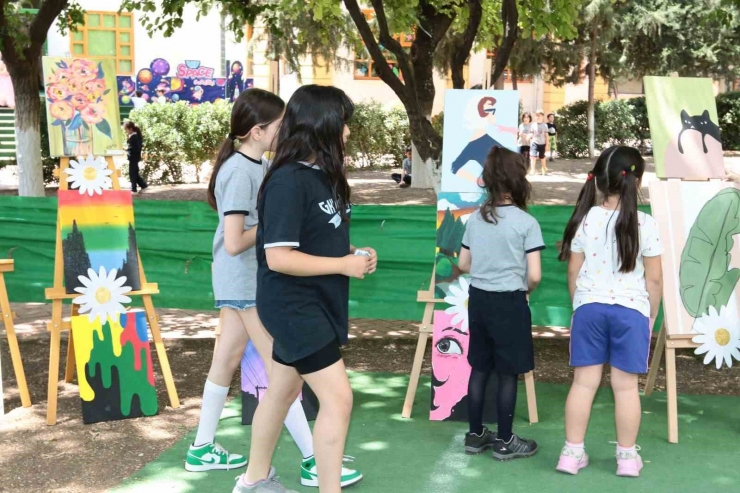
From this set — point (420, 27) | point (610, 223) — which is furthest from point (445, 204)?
point (420, 27)

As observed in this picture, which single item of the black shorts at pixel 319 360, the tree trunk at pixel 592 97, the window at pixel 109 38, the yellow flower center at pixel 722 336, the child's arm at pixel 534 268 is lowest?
the yellow flower center at pixel 722 336

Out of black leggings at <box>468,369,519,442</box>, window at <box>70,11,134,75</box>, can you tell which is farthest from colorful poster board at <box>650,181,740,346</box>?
window at <box>70,11,134,75</box>

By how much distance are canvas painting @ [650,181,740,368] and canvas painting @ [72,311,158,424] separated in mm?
2824

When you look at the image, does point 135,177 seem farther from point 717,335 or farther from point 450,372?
point 717,335

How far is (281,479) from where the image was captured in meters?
3.94

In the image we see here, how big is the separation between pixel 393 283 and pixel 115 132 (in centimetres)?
213

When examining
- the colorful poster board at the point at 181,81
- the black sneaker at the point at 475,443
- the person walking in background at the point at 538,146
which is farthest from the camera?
the colorful poster board at the point at 181,81

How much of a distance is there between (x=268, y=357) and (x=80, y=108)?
2047 mm

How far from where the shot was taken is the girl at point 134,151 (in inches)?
643

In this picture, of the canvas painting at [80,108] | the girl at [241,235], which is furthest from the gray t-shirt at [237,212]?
the canvas painting at [80,108]

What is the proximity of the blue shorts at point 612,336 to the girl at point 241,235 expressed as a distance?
3.89 feet

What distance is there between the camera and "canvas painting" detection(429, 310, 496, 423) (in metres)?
4.82

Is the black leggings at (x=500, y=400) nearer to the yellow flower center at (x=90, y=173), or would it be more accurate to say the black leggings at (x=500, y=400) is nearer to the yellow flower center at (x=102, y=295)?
the yellow flower center at (x=102, y=295)

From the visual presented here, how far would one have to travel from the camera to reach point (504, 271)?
4043 mm
